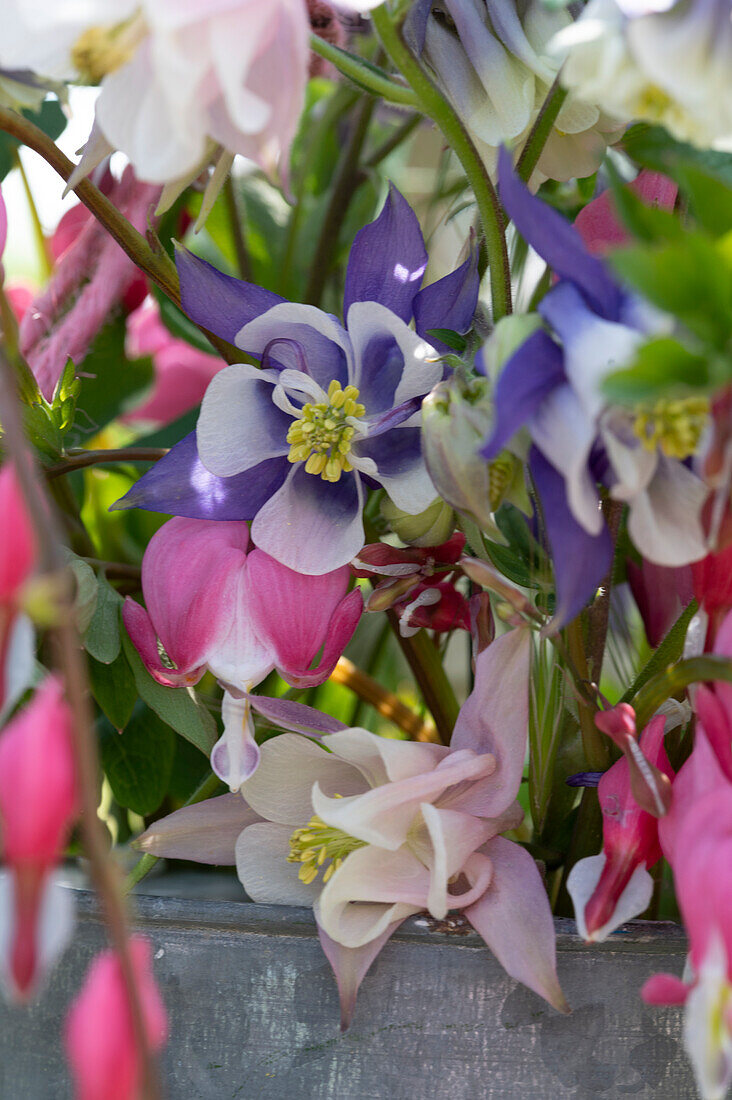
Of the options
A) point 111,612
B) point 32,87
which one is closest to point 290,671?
point 111,612

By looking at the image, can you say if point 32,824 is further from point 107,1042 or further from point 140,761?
point 140,761

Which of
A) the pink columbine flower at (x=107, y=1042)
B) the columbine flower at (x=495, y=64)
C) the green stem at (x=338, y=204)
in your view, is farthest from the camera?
the green stem at (x=338, y=204)

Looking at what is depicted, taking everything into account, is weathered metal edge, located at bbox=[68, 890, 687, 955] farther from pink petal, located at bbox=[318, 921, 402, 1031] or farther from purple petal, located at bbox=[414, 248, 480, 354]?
purple petal, located at bbox=[414, 248, 480, 354]

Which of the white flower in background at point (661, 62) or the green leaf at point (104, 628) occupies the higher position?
the white flower in background at point (661, 62)

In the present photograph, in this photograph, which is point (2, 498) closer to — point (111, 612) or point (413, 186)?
point (111, 612)

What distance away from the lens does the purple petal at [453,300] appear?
0.71 feet

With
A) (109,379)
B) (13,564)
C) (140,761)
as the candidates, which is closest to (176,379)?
(109,379)

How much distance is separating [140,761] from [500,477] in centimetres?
14

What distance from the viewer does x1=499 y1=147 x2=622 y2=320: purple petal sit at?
17 centimetres

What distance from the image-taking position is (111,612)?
0.24 meters

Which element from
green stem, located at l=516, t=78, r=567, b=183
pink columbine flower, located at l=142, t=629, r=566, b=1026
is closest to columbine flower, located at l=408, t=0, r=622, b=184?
green stem, located at l=516, t=78, r=567, b=183

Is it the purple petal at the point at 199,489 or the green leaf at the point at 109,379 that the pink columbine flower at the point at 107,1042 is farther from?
the green leaf at the point at 109,379

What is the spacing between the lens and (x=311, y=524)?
0.22 metres

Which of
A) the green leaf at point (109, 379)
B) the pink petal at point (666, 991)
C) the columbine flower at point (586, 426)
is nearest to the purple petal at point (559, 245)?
the columbine flower at point (586, 426)
